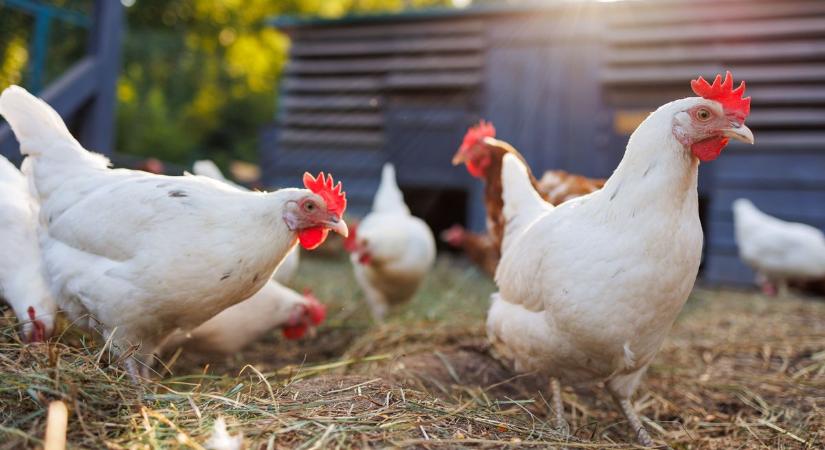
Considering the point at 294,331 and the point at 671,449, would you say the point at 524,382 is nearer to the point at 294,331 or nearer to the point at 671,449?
the point at 671,449

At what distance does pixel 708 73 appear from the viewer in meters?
8.16

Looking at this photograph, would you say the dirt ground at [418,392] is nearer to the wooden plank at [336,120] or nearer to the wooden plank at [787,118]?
the wooden plank at [787,118]

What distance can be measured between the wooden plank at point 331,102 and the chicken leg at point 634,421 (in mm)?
7380

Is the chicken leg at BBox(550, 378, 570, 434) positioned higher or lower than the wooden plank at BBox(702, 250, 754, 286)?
higher

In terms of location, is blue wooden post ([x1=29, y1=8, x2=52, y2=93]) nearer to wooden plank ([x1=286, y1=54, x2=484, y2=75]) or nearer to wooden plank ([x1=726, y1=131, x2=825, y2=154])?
wooden plank ([x1=286, y1=54, x2=484, y2=75])

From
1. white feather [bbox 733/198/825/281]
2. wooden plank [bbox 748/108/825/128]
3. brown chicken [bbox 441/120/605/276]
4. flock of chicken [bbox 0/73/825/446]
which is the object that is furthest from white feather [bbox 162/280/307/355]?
wooden plank [bbox 748/108/825/128]

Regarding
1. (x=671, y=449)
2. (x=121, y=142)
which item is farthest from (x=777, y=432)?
(x=121, y=142)

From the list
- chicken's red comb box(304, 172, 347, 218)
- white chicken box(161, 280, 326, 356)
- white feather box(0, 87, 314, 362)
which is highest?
chicken's red comb box(304, 172, 347, 218)

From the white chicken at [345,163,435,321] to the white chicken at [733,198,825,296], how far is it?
4113 millimetres

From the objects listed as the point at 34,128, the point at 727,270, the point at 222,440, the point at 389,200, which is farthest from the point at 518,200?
the point at 727,270

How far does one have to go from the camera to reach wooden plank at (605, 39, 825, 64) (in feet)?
26.5

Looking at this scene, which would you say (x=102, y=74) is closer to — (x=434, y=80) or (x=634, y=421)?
(x=434, y=80)

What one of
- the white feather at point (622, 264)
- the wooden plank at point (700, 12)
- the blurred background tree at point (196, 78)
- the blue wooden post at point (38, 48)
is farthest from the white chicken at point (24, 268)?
the blurred background tree at point (196, 78)

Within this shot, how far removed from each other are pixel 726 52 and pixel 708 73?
45cm
